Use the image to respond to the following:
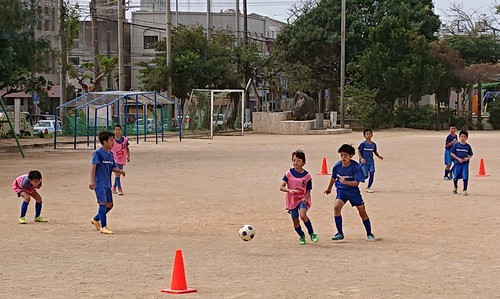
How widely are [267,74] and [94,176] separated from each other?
52.0 m

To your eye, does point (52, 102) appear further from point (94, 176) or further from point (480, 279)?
point (480, 279)

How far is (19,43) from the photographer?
33.8 metres

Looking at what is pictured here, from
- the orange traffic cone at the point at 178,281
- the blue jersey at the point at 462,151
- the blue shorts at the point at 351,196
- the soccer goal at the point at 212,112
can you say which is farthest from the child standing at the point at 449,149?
the soccer goal at the point at 212,112

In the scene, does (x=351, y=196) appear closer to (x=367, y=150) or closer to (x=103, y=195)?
(x=103, y=195)

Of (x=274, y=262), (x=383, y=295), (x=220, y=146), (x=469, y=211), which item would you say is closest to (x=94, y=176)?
(x=274, y=262)

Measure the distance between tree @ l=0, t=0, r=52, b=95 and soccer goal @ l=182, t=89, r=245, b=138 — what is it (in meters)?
14.8

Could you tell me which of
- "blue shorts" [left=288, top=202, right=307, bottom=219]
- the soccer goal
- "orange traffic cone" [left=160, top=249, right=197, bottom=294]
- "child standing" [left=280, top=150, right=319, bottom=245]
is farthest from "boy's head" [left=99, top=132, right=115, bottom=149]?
the soccer goal

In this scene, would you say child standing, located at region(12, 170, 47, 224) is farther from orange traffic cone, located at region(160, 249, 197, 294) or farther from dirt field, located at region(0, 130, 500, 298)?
orange traffic cone, located at region(160, 249, 197, 294)

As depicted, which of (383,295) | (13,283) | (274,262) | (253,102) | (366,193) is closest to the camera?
(383,295)

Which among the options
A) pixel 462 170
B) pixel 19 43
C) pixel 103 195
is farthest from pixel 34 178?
pixel 19 43

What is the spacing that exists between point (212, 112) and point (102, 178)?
37470mm

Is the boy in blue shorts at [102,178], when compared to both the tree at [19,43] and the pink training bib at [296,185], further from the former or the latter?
the tree at [19,43]

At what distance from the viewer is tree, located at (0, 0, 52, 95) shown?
32.1 m

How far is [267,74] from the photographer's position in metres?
64.2
